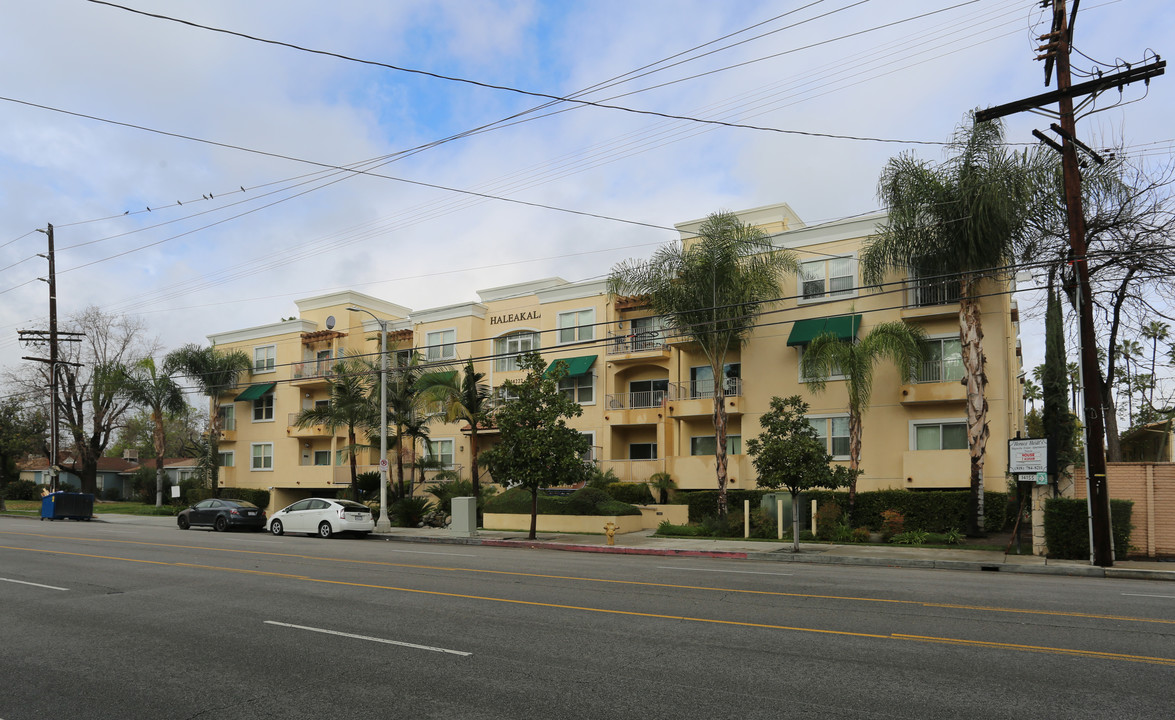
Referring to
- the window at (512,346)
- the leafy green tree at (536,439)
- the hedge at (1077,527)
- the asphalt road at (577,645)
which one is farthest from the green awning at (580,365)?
the asphalt road at (577,645)

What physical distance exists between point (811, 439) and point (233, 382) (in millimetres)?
40345

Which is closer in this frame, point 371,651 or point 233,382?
point 371,651

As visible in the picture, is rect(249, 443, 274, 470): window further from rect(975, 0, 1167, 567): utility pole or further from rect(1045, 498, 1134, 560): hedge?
rect(975, 0, 1167, 567): utility pole

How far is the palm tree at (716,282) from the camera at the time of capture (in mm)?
A: 28688

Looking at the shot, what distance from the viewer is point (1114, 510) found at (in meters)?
19.4

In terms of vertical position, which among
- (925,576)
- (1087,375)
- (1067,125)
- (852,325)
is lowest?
(925,576)

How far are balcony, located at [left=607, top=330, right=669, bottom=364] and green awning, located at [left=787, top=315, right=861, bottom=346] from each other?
582cm

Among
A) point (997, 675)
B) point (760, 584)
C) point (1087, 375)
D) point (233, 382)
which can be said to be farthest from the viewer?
point (233, 382)

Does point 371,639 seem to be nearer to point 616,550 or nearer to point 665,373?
point 616,550

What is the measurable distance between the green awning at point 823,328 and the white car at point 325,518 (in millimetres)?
17102

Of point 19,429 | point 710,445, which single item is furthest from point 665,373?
point 19,429

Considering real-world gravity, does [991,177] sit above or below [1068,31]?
below

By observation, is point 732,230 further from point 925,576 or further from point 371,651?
point 371,651

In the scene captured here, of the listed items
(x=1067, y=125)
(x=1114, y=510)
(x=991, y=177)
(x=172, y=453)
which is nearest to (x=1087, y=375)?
(x=1114, y=510)
